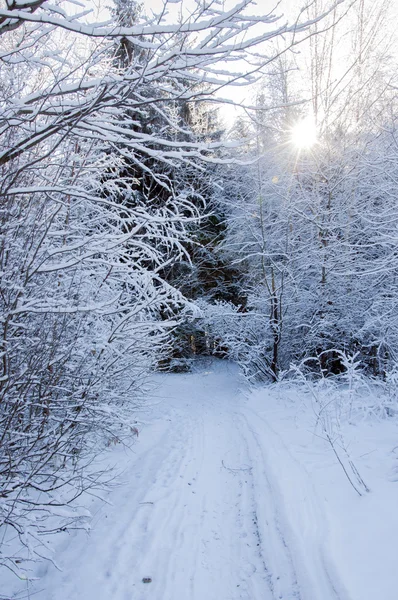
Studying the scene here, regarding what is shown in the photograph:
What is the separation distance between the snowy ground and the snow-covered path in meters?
0.01

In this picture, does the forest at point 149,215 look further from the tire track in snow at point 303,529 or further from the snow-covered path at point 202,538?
the tire track in snow at point 303,529

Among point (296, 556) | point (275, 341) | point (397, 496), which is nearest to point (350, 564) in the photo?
point (296, 556)

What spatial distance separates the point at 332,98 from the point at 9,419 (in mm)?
10361

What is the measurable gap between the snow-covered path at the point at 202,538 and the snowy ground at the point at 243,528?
0.4 inches

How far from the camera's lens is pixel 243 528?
3678 millimetres

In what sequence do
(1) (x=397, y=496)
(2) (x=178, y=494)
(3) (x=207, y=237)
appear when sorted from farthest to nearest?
(3) (x=207, y=237)
(2) (x=178, y=494)
(1) (x=397, y=496)

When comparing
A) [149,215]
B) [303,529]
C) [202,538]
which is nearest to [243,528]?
[202,538]

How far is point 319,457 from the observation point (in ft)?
15.8

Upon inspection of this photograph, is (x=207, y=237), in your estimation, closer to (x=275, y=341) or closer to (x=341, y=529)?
(x=275, y=341)

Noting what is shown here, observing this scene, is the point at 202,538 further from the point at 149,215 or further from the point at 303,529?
the point at 149,215

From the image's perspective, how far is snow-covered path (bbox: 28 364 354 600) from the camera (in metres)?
2.79

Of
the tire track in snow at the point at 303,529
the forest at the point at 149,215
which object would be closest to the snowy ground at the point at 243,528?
the tire track in snow at the point at 303,529

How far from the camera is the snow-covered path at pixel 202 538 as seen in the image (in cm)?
279

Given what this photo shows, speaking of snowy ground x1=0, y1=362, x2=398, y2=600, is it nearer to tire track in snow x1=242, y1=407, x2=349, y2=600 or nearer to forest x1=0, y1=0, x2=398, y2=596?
tire track in snow x1=242, y1=407, x2=349, y2=600
